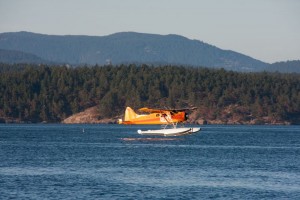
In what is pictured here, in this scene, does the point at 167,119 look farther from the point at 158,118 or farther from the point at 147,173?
the point at 147,173

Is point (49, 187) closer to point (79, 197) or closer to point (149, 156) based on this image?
point (79, 197)

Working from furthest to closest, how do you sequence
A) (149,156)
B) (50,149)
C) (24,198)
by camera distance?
1. (50,149)
2. (149,156)
3. (24,198)

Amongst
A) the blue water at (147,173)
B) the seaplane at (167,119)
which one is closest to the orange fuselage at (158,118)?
the seaplane at (167,119)

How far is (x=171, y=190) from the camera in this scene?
5719cm

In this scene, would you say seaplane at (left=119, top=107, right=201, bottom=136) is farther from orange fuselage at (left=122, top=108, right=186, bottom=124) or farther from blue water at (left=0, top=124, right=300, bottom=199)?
blue water at (left=0, top=124, right=300, bottom=199)

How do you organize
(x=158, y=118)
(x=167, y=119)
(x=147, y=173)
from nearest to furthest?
(x=147, y=173) → (x=167, y=119) → (x=158, y=118)

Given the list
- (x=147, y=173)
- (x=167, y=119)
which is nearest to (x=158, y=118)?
(x=167, y=119)

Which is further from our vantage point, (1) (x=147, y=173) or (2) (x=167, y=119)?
(2) (x=167, y=119)

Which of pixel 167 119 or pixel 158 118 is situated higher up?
pixel 158 118

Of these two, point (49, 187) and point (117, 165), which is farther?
point (117, 165)

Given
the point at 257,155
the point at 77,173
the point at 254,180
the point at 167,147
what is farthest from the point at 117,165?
the point at 167,147

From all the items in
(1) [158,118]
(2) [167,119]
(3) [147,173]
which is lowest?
(3) [147,173]

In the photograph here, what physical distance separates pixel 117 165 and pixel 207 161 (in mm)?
10833

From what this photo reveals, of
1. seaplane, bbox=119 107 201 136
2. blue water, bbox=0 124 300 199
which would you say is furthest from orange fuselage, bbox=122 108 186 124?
blue water, bbox=0 124 300 199
